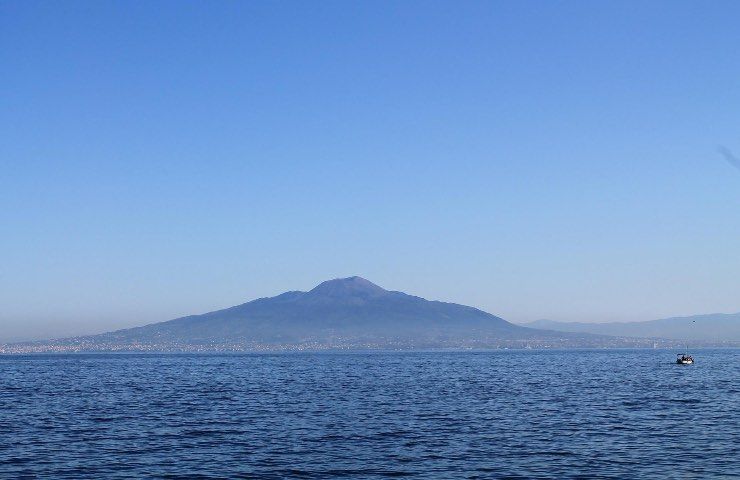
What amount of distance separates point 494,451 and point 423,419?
17.8m

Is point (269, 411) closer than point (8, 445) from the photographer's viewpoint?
No

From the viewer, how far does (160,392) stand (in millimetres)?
103250

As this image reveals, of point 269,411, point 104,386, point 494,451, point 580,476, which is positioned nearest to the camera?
point 580,476

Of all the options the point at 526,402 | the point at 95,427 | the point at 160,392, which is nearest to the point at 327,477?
the point at 95,427

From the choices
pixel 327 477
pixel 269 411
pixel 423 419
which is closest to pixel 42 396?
pixel 269 411

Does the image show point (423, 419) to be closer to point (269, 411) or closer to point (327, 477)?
point (269, 411)

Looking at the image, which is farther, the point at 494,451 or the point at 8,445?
the point at 8,445

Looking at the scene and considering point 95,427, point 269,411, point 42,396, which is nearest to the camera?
point 95,427

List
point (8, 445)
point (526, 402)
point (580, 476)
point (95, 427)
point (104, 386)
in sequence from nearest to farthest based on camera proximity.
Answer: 1. point (580, 476)
2. point (8, 445)
3. point (95, 427)
4. point (526, 402)
5. point (104, 386)

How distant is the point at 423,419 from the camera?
67.4 m

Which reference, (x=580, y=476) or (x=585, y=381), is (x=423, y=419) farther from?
(x=585, y=381)

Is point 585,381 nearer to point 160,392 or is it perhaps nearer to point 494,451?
point 160,392

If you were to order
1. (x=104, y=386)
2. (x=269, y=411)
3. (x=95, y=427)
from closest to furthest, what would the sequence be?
(x=95, y=427) < (x=269, y=411) < (x=104, y=386)

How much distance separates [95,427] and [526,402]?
4493 centimetres
